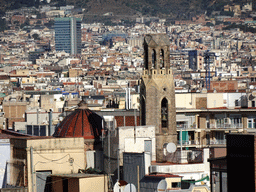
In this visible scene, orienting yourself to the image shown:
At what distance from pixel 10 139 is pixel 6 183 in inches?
41.9

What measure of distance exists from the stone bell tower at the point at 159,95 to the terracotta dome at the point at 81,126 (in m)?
1.64

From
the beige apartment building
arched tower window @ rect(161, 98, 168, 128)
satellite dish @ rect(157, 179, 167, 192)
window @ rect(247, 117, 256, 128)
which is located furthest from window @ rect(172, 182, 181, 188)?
window @ rect(247, 117, 256, 128)

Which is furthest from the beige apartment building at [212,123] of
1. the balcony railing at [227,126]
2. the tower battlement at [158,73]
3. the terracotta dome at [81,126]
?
the terracotta dome at [81,126]

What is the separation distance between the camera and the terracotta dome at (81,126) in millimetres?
30688

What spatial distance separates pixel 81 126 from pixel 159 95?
2822 mm

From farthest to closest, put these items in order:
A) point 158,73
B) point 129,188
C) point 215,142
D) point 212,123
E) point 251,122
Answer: point 212,123 → point 251,122 → point 215,142 → point 158,73 → point 129,188

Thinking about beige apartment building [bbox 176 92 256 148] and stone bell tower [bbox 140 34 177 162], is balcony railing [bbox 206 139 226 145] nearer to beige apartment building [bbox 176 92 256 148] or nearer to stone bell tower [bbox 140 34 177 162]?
beige apartment building [bbox 176 92 256 148]

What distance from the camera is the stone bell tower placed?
32219 mm

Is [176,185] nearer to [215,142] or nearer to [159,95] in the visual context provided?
[159,95]

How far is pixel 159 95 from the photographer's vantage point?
3266 cm

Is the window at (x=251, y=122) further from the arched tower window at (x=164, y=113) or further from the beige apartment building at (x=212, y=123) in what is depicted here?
the arched tower window at (x=164, y=113)

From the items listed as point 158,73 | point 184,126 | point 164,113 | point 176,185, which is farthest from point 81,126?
point 176,185

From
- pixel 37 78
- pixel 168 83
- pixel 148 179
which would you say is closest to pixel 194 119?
pixel 168 83

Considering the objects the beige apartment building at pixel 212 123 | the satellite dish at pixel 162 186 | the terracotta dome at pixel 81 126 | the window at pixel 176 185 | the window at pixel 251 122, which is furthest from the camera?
the window at pixel 251 122
